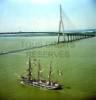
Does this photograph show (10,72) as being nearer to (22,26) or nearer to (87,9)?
(22,26)

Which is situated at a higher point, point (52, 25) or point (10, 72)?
point (52, 25)

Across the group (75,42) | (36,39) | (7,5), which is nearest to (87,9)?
(75,42)

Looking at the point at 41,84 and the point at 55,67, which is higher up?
the point at 55,67

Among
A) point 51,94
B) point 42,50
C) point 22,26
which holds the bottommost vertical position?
point 51,94

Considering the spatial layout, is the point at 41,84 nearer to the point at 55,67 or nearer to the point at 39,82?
the point at 39,82

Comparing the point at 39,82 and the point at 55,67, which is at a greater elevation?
the point at 55,67

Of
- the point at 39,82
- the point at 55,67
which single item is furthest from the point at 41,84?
the point at 55,67
